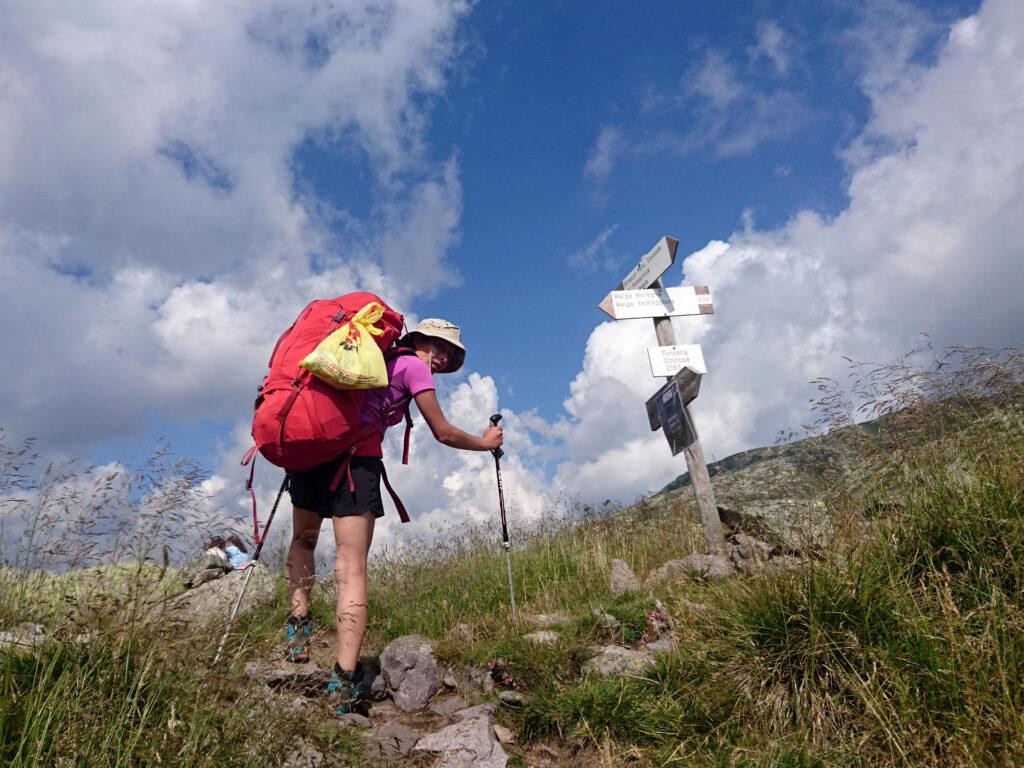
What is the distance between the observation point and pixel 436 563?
23.7 feet

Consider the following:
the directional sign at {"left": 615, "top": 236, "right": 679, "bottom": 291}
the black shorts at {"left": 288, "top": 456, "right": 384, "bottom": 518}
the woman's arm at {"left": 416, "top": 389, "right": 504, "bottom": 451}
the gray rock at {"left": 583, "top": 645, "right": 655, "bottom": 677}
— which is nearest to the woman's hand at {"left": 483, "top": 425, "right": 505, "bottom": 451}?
the woman's arm at {"left": 416, "top": 389, "right": 504, "bottom": 451}

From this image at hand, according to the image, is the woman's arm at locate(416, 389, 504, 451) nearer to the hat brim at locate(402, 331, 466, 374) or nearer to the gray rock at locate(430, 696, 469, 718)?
the hat brim at locate(402, 331, 466, 374)

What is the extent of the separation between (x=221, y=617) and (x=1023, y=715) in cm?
384

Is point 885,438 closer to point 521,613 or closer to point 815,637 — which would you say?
point 815,637

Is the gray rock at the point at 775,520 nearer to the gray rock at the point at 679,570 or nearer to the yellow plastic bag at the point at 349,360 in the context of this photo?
the gray rock at the point at 679,570

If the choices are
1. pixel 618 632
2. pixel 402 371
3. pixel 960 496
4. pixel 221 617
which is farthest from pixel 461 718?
pixel 960 496

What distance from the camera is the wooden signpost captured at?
6789 mm

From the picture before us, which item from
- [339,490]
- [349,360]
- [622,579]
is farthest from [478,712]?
[349,360]

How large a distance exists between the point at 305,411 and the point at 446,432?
42.2 inches

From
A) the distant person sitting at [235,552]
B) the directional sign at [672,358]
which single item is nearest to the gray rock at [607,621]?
the directional sign at [672,358]

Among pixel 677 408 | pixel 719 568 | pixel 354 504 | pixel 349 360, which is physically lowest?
pixel 719 568

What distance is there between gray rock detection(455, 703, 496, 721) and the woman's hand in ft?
5.81

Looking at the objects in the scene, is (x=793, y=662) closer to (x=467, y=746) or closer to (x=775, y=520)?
(x=467, y=746)

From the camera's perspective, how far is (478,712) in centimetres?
386
